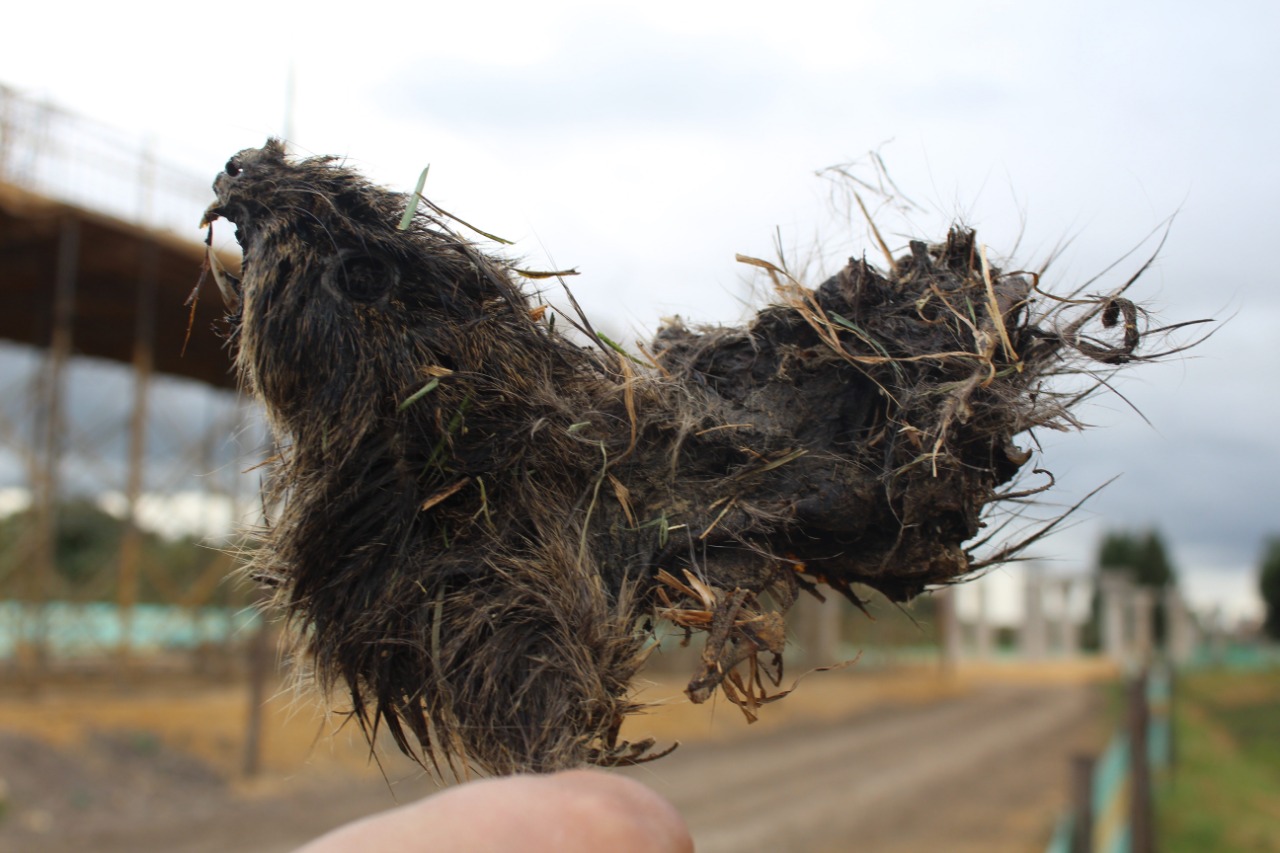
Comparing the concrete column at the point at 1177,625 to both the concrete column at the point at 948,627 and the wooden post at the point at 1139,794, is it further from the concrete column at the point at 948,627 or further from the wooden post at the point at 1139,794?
the wooden post at the point at 1139,794

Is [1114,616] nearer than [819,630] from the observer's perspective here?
No

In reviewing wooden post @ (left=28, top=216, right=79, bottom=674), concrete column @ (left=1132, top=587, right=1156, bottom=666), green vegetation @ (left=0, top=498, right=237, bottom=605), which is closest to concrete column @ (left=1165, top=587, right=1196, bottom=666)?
concrete column @ (left=1132, top=587, right=1156, bottom=666)

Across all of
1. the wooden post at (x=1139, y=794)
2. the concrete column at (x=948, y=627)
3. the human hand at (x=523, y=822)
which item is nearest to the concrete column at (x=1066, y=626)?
the concrete column at (x=948, y=627)

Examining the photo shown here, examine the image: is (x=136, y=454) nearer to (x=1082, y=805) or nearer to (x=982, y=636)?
(x=1082, y=805)

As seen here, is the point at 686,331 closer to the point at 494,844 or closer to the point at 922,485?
the point at 922,485

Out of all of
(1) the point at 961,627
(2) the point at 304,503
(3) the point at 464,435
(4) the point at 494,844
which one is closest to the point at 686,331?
(3) the point at 464,435

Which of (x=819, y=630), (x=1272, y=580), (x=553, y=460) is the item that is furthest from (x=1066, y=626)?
(x=553, y=460)

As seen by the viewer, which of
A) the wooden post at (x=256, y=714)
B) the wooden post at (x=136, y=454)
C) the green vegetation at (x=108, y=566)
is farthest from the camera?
the wooden post at (x=136, y=454)
